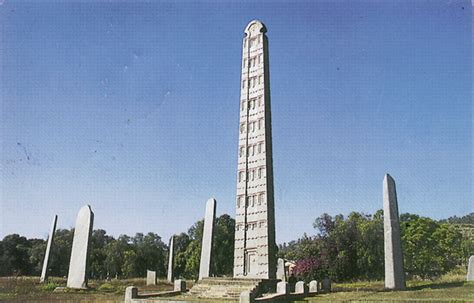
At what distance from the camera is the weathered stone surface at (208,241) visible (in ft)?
81.0

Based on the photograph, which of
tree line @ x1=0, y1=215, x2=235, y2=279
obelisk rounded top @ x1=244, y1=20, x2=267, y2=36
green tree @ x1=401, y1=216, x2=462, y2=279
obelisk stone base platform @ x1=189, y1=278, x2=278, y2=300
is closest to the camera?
obelisk stone base platform @ x1=189, y1=278, x2=278, y2=300

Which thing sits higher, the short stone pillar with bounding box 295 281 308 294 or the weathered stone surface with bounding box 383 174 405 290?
the weathered stone surface with bounding box 383 174 405 290

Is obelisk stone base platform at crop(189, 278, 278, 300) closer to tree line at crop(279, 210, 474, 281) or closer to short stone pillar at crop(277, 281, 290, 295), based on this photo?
short stone pillar at crop(277, 281, 290, 295)

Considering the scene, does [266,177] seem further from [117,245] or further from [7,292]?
[117,245]

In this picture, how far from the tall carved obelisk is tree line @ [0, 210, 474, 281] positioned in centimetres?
803

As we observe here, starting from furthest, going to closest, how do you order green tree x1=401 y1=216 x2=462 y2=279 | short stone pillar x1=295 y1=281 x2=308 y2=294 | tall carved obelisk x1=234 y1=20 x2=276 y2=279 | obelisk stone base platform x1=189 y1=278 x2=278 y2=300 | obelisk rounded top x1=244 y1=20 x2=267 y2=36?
green tree x1=401 y1=216 x2=462 y2=279 → obelisk rounded top x1=244 y1=20 x2=267 y2=36 → tall carved obelisk x1=234 y1=20 x2=276 y2=279 → obelisk stone base platform x1=189 y1=278 x2=278 y2=300 → short stone pillar x1=295 y1=281 x2=308 y2=294

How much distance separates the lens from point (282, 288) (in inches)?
699

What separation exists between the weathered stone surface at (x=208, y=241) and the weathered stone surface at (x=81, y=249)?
605 centimetres

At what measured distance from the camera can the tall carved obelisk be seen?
855 inches

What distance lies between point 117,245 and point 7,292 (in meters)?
34.5

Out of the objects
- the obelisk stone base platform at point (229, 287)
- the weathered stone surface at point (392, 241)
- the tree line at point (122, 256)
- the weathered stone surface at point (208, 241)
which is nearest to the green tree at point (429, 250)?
the tree line at point (122, 256)

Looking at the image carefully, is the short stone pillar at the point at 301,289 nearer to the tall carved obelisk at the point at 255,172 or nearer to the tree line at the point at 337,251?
the tall carved obelisk at the point at 255,172

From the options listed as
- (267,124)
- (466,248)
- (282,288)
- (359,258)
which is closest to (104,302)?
(282,288)

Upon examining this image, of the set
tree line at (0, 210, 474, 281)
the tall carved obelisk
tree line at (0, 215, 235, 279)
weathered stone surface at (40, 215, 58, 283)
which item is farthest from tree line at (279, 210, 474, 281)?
weathered stone surface at (40, 215, 58, 283)
